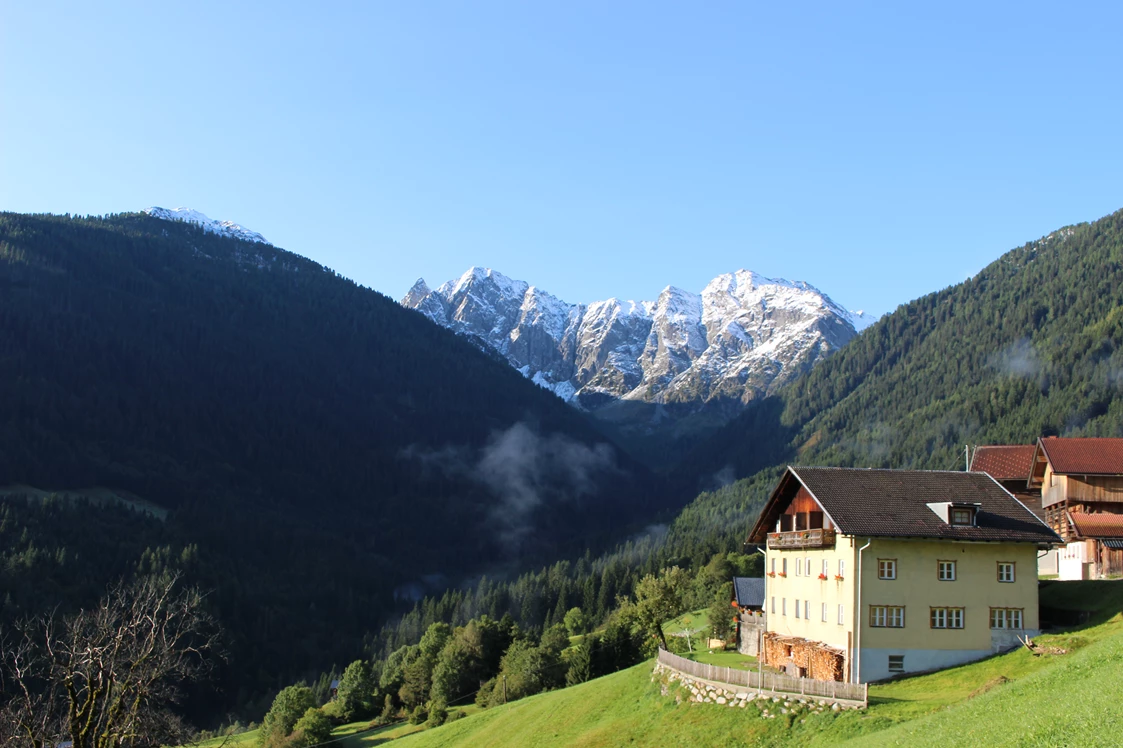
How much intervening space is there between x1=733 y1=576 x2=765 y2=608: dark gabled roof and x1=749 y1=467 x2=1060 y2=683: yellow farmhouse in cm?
3256

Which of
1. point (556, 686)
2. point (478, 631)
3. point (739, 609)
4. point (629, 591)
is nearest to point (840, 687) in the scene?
point (739, 609)

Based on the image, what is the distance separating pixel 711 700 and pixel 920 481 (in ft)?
61.6

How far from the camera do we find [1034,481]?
79.4 metres

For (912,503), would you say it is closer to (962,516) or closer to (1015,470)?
(962,516)

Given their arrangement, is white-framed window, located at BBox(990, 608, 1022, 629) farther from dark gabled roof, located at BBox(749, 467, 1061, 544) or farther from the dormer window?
the dormer window

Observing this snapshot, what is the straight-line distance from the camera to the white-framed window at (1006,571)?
51.6 metres

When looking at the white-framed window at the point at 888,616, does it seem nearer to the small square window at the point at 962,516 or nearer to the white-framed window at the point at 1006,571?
the small square window at the point at 962,516

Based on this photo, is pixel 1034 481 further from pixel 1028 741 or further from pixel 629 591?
pixel 629 591

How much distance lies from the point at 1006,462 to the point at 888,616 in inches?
1633

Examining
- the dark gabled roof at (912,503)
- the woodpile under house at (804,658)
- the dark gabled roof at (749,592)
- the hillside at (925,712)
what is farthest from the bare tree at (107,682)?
the dark gabled roof at (749,592)

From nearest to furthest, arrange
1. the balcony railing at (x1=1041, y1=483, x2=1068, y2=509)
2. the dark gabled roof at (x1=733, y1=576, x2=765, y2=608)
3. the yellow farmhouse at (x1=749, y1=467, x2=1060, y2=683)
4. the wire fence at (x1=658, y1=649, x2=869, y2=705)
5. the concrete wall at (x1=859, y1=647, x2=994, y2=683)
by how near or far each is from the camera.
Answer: the wire fence at (x1=658, y1=649, x2=869, y2=705) < the concrete wall at (x1=859, y1=647, x2=994, y2=683) < the yellow farmhouse at (x1=749, y1=467, x2=1060, y2=683) < the balcony railing at (x1=1041, y1=483, x2=1068, y2=509) < the dark gabled roof at (x1=733, y1=576, x2=765, y2=608)

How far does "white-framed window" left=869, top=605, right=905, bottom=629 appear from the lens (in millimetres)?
49938

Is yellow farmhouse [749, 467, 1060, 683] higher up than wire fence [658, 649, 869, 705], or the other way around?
yellow farmhouse [749, 467, 1060, 683]

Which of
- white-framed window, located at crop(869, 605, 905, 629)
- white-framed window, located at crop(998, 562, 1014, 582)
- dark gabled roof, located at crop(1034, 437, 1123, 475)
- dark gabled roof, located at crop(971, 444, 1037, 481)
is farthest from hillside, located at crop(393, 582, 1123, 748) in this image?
dark gabled roof, located at crop(971, 444, 1037, 481)
